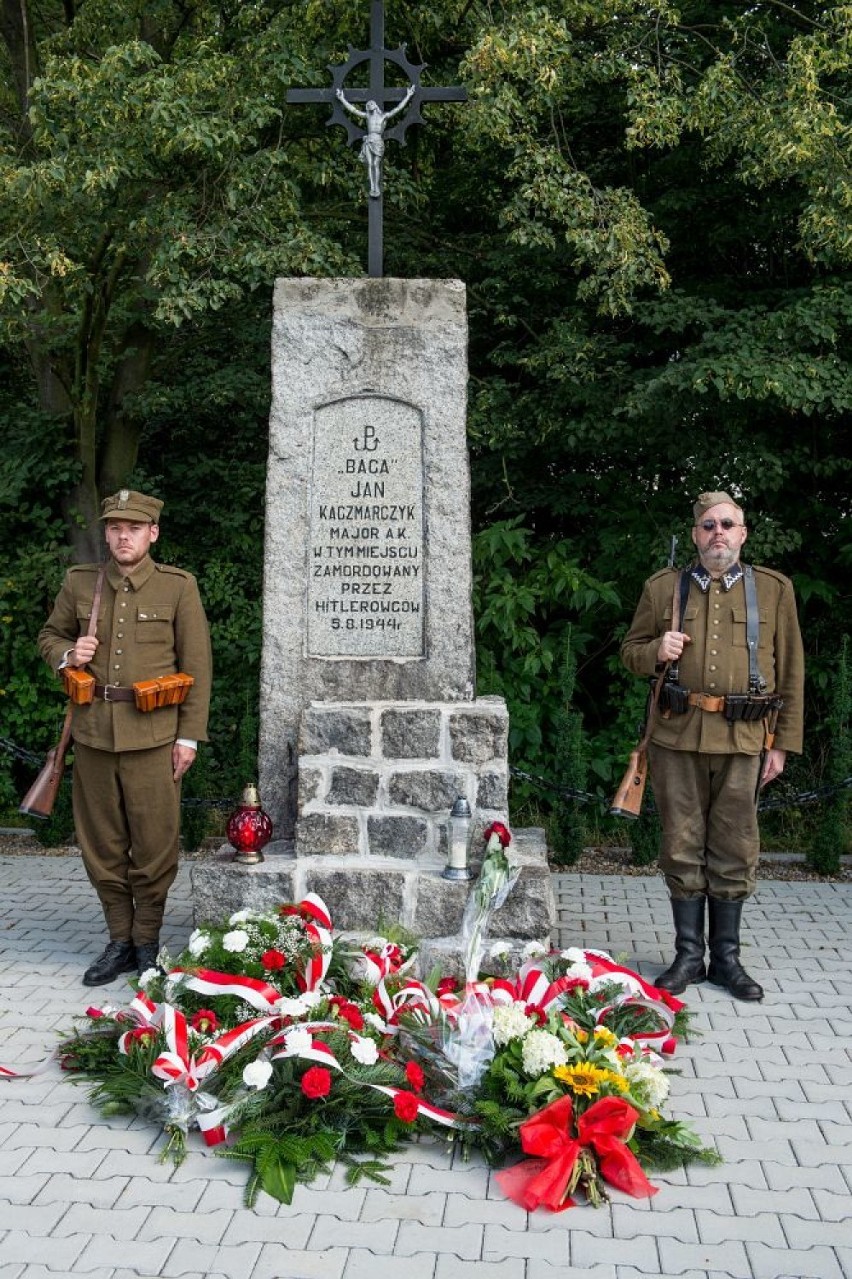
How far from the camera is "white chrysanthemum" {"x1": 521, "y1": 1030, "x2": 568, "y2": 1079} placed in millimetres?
3750

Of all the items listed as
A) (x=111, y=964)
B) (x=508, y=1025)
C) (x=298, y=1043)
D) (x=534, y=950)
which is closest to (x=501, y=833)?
(x=534, y=950)

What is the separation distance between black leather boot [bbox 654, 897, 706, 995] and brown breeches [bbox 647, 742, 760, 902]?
0.14 feet

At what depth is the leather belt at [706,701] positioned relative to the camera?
16.1 feet

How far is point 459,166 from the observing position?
8500 millimetres

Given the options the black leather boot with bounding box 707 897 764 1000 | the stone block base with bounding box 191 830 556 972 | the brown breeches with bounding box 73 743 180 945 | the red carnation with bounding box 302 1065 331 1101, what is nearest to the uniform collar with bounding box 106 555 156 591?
the brown breeches with bounding box 73 743 180 945

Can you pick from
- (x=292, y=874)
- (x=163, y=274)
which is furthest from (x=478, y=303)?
(x=292, y=874)

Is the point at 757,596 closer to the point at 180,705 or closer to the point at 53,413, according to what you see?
the point at 180,705

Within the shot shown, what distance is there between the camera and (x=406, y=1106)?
3.67 meters

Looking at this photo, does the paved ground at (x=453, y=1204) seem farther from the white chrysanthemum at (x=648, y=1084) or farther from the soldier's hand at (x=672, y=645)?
the soldier's hand at (x=672, y=645)

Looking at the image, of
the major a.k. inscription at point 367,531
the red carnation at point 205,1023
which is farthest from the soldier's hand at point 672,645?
the red carnation at point 205,1023

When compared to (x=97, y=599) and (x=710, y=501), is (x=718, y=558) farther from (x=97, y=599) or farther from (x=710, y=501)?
(x=97, y=599)

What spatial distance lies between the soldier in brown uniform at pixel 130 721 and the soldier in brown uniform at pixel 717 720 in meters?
1.76

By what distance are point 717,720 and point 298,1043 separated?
1.99 m

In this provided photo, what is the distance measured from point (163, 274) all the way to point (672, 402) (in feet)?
8.95
